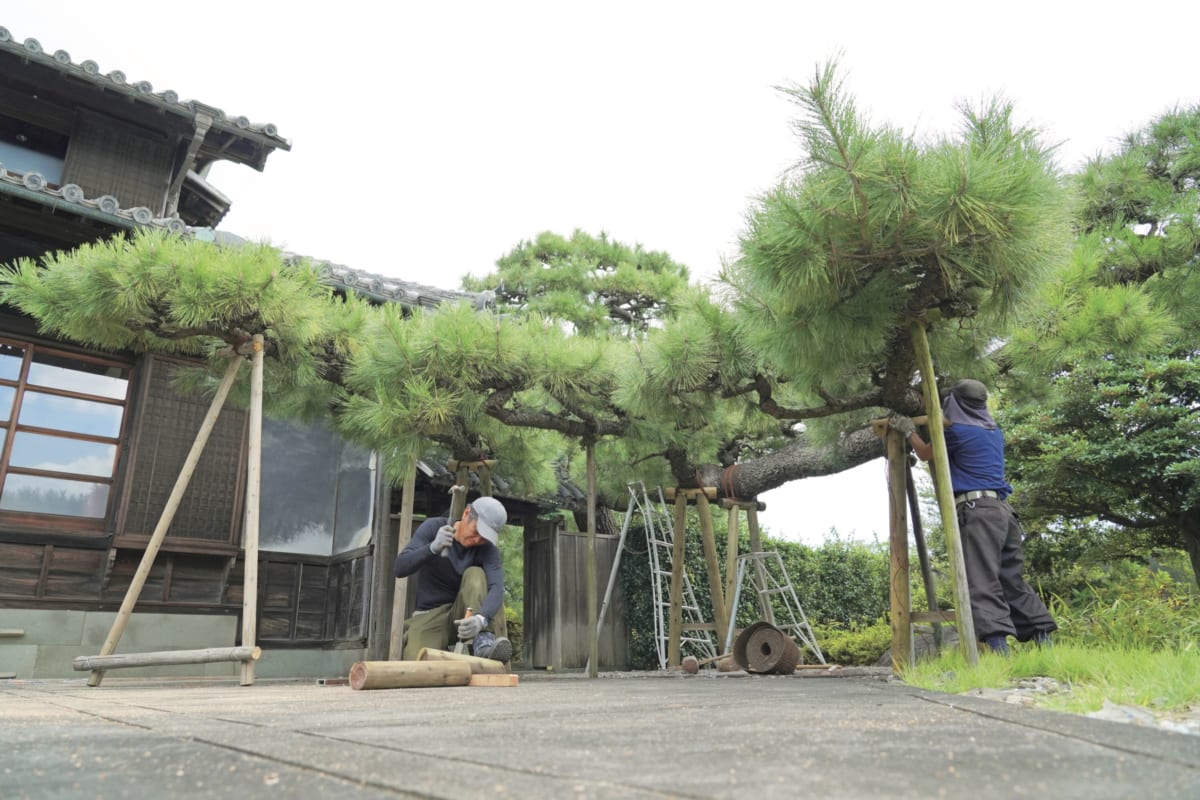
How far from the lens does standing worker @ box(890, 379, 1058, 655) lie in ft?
11.1

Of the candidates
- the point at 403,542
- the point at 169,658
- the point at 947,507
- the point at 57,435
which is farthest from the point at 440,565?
the point at 57,435

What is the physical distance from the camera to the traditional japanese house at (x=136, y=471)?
5871mm

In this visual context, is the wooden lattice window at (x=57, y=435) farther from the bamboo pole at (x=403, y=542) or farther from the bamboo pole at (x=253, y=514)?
the bamboo pole at (x=403, y=542)

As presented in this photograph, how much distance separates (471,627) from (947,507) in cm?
251

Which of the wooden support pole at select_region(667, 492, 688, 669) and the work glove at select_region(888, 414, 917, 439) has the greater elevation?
the work glove at select_region(888, 414, 917, 439)

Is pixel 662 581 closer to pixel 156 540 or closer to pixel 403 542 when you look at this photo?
pixel 403 542

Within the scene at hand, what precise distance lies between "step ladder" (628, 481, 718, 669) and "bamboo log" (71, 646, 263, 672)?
13.3 ft

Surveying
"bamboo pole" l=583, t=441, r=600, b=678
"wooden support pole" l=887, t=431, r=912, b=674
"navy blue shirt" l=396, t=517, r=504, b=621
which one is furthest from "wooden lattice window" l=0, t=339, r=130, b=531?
"wooden support pole" l=887, t=431, r=912, b=674

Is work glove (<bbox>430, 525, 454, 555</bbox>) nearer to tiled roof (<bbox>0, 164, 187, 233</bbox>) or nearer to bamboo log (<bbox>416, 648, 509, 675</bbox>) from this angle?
bamboo log (<bbox>416, 648, 509, 675</bbox>)

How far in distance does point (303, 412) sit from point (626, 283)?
6705 millimetres

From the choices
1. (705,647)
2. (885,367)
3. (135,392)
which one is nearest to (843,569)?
(705,647)

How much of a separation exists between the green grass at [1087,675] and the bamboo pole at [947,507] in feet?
0.33

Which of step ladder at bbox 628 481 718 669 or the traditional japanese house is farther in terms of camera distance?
step ladder at bbox 628 481 718 669

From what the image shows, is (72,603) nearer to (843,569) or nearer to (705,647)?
(705,647)
